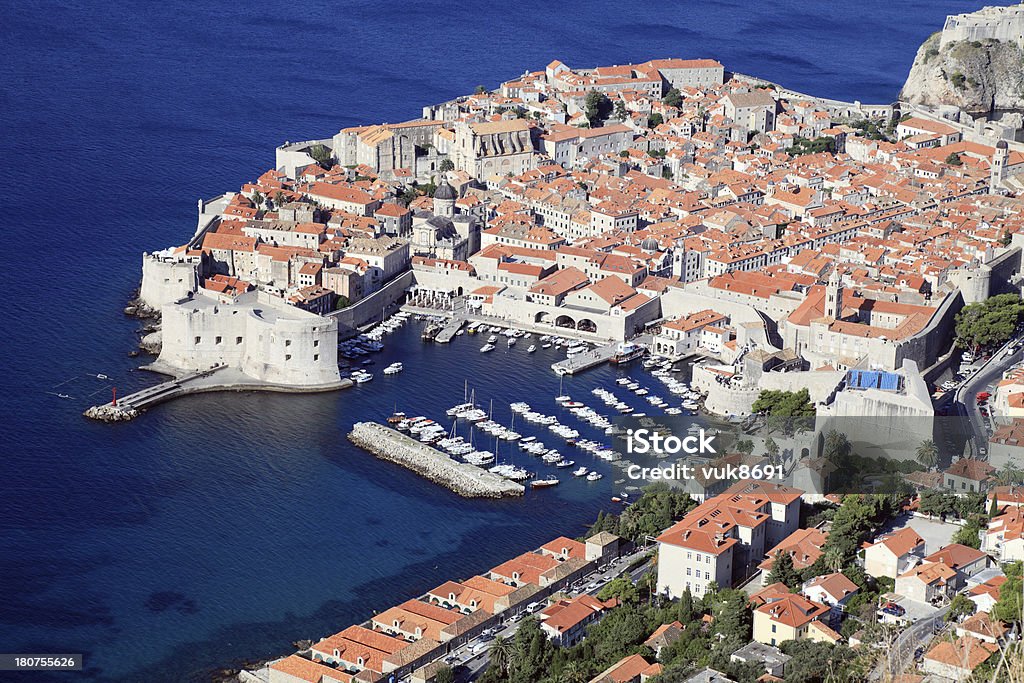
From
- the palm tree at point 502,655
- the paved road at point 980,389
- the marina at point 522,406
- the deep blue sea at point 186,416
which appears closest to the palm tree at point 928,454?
the paved road at point 980,389

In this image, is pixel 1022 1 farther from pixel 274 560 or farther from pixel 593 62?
pixel 274 560

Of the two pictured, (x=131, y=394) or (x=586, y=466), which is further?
(x=131, y=394)

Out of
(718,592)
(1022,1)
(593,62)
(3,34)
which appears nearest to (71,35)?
(3,34)

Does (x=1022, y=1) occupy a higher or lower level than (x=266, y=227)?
higher

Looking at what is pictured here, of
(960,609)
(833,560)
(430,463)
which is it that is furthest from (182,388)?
(960,609)

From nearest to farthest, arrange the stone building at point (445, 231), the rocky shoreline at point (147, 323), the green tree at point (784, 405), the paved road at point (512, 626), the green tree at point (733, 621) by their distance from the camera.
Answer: the green tree at point (733, 621) < the paved road at point (512, 626) < the green tree at point (784, 405) < the rocky shoreline at point (147, 323) < the stone building at point (445, 231)

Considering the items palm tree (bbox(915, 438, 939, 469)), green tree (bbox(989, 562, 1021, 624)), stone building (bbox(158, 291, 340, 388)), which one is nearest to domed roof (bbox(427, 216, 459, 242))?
stone building (bbox(158, 291, 340, 388))

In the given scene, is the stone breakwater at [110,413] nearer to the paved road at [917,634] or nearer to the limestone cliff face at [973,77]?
the paved road at [917,634]
